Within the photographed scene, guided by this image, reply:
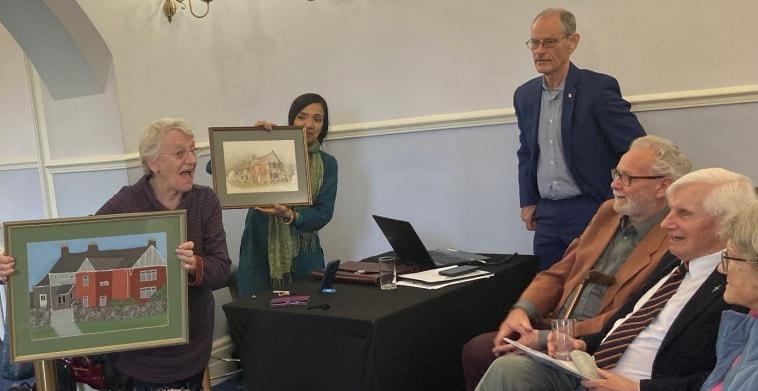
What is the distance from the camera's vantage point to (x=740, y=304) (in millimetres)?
1823

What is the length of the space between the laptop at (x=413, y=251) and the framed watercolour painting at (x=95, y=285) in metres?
0.98

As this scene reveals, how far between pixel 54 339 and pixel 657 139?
7.02 feet

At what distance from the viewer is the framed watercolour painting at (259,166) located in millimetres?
3348

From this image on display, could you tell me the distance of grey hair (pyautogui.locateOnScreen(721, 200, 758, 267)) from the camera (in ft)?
5.73

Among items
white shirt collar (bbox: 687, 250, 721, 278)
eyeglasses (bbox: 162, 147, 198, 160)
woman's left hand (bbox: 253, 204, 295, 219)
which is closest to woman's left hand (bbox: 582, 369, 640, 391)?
white shirt collar (bbox: 687, 250, 721, 278)

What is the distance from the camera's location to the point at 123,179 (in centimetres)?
398

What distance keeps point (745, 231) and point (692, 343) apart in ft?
1.49

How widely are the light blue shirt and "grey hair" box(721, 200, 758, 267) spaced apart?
1479mm

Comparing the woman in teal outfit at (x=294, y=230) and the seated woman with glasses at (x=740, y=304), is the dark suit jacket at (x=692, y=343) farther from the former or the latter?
the woman in teal outfit at (x=294, y=230)

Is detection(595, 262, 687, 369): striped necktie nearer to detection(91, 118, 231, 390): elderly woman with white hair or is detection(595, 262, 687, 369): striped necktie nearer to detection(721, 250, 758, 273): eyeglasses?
detection(721, 250, 758, 273): eyeglasses

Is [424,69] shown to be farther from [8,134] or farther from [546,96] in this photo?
[8,134]

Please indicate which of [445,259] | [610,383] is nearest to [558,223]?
[445,259]

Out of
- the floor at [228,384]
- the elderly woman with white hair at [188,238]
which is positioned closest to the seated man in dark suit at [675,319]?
the elderly woman with white hair at [188,238]

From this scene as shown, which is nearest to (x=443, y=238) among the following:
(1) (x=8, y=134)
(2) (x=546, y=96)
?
(2) (x=546, y=96)
